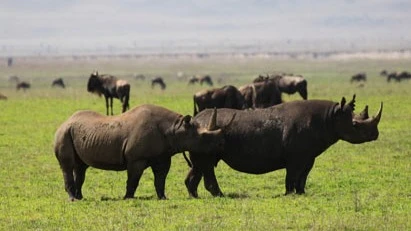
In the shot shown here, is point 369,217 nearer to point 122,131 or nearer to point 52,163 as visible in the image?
point 122,131

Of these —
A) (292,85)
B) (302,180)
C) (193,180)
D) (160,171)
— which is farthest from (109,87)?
(302,180)

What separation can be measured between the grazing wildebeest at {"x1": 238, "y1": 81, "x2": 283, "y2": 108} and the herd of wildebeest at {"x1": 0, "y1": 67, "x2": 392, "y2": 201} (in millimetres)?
15788

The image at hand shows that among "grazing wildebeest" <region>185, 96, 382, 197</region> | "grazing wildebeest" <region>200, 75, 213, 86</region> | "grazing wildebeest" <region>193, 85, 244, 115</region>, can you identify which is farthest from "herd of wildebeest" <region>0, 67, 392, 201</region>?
"grazing wildebeest" <region>200, 75, 213, 86</region>

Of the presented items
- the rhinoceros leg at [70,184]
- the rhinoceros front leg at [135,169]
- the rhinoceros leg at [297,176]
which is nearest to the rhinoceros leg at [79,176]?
the rhinoceros leg at [70,184]

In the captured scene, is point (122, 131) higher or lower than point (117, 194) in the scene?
higher

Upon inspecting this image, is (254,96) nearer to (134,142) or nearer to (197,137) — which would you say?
(197,137)

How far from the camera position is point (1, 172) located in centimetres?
1930

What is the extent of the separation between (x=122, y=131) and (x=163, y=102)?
97.2 ft

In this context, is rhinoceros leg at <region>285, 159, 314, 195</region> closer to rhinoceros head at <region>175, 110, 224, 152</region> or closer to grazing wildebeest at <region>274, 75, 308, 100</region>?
rhinoceros head at <region>175, 110, 224, 152</region>

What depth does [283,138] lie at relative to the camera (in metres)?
15.0

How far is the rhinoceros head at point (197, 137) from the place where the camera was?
1452 cm

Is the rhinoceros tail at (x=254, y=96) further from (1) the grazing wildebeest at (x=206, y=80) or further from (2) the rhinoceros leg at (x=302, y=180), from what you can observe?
(1) the grazing wildebeest at (x=206, y=80)

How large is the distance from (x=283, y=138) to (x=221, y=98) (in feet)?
51.9

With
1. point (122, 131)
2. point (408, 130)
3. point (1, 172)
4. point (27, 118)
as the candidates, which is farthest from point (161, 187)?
point (27, 118)
